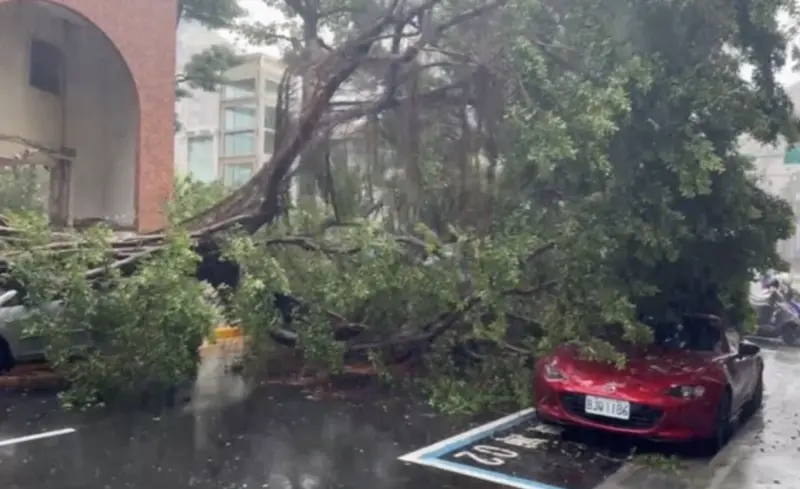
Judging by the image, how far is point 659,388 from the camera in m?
7.29

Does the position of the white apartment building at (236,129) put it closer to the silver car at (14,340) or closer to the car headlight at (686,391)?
the silver car at (14,340)

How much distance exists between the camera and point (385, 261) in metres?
10.2

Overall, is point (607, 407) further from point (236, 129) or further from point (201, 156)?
point (201, 156)

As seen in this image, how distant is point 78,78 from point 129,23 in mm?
2271

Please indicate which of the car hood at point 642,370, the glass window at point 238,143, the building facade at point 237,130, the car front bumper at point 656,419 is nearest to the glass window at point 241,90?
the building facade at point 237,130

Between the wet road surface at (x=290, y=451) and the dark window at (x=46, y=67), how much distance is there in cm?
830

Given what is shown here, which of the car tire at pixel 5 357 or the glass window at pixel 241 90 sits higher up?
the glass window at pixel 241 90

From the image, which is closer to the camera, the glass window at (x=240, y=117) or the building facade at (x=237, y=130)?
the building facade at (x=237, y=130)

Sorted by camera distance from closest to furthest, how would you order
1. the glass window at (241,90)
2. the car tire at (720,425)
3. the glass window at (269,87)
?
1. the car tire at (720,425)
2. the glass window at (269,87)
3. the glass window at (241,90)

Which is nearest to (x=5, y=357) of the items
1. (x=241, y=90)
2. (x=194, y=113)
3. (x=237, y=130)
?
(x=237, y=130)

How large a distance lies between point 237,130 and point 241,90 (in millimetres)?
1491

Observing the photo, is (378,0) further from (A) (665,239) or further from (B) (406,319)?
(A) (665,239)

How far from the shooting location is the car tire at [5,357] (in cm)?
1013

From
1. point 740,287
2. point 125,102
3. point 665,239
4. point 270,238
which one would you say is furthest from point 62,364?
point 125,102
